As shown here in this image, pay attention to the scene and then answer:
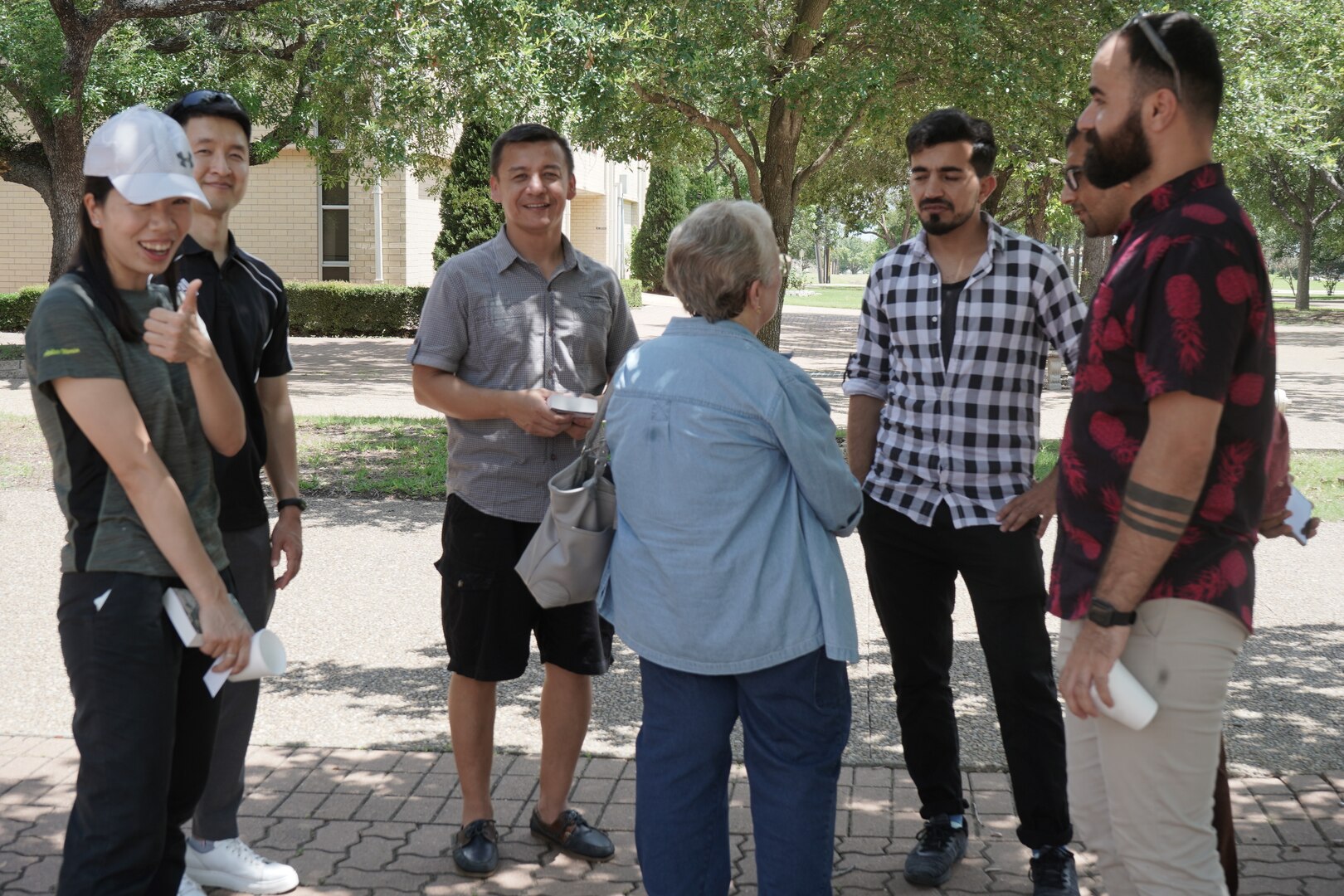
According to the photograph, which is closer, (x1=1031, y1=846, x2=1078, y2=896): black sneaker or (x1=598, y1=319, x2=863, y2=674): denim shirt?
(x1=598, y1=319, x2=863, y2=674): denim shirt

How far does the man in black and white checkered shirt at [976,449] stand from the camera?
11.8 feet

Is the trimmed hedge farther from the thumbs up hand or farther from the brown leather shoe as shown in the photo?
the thumbs up hand

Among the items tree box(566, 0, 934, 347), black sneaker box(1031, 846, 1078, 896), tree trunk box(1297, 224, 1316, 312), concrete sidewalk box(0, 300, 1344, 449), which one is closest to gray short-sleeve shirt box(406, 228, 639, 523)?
black sneaker box(1031, 846, 1078, 896)

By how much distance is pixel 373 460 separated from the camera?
10914mm

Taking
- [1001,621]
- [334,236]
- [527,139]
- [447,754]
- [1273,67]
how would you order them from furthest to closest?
1. [334,236]
2. [1273,67]
3. [447,754]
4. [527,139]
5. [1001,621]

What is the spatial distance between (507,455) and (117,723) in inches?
58.5

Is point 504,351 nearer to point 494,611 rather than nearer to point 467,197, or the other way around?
point 494,611

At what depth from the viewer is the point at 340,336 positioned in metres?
26.4

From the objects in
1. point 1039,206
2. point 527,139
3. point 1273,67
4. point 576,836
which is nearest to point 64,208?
point 1273,67

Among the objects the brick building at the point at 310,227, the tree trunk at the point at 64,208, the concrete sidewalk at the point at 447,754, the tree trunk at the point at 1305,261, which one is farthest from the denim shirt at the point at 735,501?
the tree trunk at the point at 1305,261

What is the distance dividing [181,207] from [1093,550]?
2010mm

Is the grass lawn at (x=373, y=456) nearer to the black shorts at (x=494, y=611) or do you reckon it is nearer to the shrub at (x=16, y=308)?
the black shorts at (x=494, y=611)

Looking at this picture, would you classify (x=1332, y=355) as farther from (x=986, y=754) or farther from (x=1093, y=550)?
(x=1093, y=550)

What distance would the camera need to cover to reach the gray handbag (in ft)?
10.5
